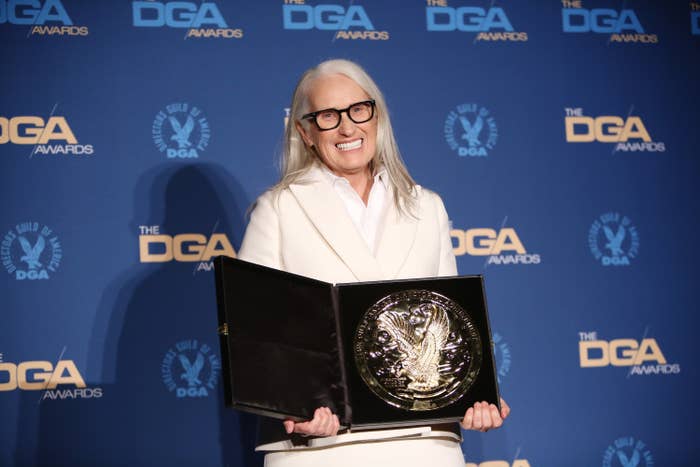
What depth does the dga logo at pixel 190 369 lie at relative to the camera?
3.45 m

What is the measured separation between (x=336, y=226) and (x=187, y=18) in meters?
1.86

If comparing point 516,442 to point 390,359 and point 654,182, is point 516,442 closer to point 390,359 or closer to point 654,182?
point 654,182

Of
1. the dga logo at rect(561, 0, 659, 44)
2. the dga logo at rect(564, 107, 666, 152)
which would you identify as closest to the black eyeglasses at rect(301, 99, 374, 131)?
the dga logo at rect(564, 107, 666, 152)

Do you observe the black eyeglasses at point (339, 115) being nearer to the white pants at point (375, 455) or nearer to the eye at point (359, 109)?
the eye at point (359, 109)

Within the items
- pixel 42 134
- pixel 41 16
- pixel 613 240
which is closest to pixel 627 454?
pixel 613 240

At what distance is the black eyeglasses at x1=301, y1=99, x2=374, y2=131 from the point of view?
2291 millimetres

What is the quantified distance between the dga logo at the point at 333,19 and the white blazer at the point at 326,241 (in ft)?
5.57

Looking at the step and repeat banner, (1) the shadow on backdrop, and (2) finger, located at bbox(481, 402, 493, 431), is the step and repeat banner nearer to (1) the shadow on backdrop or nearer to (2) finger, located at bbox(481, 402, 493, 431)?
(1) the shadow on backdrop

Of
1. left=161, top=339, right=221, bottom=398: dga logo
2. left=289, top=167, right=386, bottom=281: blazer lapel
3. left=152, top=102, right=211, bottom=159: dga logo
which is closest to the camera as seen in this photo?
left=289, top=167, right=386, bottom=281: blazer lapel

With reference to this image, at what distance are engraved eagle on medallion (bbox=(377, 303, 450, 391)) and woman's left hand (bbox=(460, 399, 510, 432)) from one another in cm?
11

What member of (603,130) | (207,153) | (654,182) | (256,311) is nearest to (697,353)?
(654,182)

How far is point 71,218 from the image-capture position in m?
3.47

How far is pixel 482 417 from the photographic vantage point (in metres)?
1.96

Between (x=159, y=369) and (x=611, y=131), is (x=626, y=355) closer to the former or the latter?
(x=611, y=131)
